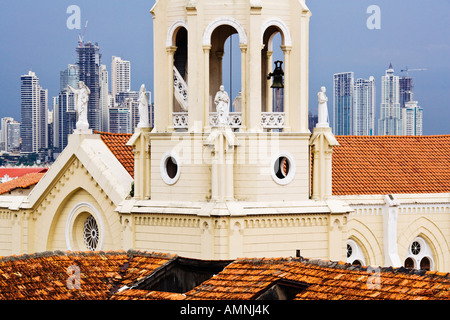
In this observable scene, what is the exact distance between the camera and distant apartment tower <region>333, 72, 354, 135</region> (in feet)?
175

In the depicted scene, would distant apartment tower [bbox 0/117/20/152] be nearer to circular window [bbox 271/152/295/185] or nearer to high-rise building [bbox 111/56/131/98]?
high-rise building [bbox 111/56/131/98]

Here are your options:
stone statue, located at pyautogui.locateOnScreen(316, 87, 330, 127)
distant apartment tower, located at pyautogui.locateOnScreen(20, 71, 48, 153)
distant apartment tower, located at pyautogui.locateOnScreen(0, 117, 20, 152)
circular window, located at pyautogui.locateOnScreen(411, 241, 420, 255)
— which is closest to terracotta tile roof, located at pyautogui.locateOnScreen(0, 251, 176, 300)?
stone statue, located at pyautogui.locateOnScreen(316, 87, 330, 127)

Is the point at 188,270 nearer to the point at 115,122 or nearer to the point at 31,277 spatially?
the point at 31,277

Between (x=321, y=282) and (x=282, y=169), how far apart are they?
545 inches

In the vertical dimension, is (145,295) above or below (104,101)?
below

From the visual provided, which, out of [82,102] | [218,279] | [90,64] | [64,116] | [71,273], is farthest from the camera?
[64,116]

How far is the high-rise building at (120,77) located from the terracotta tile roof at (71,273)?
25.8 m

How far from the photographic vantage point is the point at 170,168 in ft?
128

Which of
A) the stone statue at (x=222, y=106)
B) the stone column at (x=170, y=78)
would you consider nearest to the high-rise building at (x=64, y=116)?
the stone column at (x=170, y=78)

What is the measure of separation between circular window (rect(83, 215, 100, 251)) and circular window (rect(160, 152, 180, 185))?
4.50 meters

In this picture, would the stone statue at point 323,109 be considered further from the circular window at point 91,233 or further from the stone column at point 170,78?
the circular window at point 91,233

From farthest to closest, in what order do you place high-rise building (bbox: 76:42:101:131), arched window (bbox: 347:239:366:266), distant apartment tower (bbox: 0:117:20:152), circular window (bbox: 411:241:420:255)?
1. distant apartment tower (bbox: 0:117:20:152)
2. high-rise building (bbox: 76:42:101:131)
3. circular window (bbox: 411:241:420:255)
4. arched window (bbox: 347:239:366:266)

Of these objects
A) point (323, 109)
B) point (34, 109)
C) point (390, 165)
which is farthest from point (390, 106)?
point (34, 109)

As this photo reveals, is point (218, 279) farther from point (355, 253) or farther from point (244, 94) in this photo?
point (355, 253)
